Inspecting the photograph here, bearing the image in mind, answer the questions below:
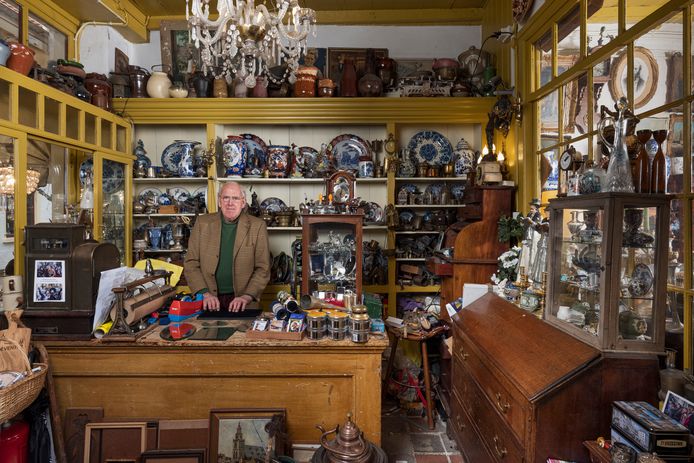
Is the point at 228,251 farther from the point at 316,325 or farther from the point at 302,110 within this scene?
the point at 302,110

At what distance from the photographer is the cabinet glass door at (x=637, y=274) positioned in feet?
5.32

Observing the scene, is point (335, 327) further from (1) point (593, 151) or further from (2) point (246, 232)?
(1) point (593, 151)

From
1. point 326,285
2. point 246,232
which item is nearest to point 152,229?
point 246,232

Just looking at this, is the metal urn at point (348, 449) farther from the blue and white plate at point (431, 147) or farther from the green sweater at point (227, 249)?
the blue and white plate at point (431, 147)

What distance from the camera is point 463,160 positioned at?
14.6 feet

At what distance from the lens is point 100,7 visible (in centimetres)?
394

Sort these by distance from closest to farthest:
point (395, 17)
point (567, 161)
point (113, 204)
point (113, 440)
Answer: point (113, 440), point (567, 161), point (113, 204), point (395, 17)

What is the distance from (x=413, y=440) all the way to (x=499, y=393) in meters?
1.35

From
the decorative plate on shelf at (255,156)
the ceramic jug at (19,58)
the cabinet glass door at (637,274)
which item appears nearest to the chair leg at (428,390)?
the cabinet glass door at (637,274)

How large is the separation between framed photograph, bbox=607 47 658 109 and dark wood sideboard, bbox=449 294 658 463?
117cm

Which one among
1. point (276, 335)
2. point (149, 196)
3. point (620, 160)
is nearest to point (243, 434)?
point (276, 335)

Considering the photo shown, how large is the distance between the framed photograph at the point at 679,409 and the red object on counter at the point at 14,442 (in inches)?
108

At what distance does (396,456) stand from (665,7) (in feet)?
9.36

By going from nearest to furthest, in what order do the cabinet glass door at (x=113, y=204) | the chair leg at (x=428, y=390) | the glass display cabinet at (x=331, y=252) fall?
the glass display cabinet at (x=331, y=252) < the chair leg at (x=428, y=390) < the cabinet glass door at (x=113, y=204)
